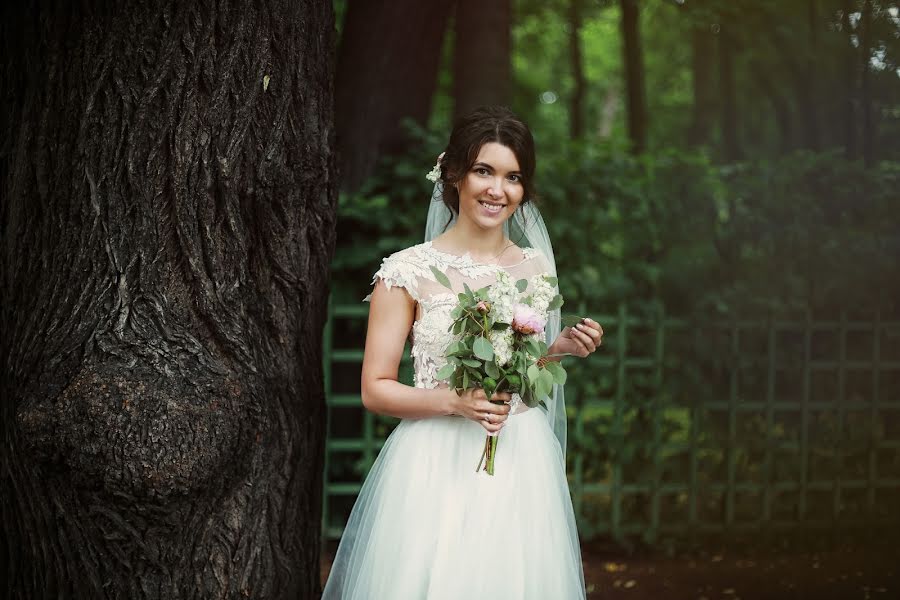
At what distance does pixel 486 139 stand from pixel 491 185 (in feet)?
0.51

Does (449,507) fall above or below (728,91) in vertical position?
below

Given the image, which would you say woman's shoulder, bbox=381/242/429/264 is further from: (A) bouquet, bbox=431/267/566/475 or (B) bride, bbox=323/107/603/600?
(A) bouquet, bbox=431/267/566/475

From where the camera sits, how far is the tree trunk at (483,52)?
740 centimetres

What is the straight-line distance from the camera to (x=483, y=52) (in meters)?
7.42

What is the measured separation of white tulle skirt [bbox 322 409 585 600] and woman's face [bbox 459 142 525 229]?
694 millimetres

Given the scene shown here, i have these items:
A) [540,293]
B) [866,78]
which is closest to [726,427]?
[866,78]

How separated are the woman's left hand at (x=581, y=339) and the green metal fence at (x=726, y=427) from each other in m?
2.37

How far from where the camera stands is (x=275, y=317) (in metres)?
2.99

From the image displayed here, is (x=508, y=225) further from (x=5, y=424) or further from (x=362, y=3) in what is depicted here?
(x=362, y=3)

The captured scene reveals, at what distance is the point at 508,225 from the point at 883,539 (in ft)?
12.6

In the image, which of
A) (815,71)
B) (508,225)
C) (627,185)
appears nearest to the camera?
(508,225)

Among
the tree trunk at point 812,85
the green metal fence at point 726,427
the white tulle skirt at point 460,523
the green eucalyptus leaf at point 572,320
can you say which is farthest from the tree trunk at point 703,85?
the white tulle skirt at point 460,523

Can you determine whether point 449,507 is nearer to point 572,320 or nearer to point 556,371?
point 556,371

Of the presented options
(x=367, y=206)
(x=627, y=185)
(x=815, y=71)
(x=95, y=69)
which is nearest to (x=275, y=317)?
(x=95, y=69)
